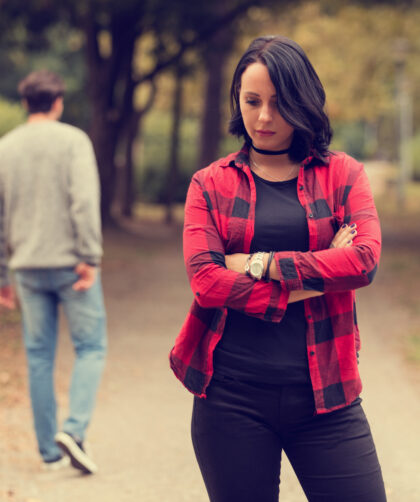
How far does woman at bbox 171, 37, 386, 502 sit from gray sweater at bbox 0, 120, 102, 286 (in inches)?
76.2

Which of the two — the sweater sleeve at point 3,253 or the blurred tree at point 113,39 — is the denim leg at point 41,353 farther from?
the blurred tree at point 113,39

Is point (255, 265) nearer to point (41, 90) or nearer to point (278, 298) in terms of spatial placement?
point (278, 298)

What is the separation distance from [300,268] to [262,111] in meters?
0.48

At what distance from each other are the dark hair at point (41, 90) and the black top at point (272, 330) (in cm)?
225

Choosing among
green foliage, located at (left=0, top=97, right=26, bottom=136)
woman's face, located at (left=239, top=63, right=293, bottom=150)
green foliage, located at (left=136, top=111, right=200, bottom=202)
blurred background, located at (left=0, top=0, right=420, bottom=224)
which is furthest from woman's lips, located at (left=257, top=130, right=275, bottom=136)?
green foliage, located at (left=136, top=111, right=200, bottom=202)

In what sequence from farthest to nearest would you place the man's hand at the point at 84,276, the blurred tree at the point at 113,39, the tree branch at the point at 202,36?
1. the tree branch at the point at 202,36
2. the blurred tree at the point at 113,39
3. the man's hand at the point at 84,276

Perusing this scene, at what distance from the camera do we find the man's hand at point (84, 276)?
4469 mm

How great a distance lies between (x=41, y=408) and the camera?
15.0 ft

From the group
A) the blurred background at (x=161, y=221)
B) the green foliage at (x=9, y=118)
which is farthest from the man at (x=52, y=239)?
the green foliage at (x=9, y=118)

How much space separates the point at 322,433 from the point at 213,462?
13.4 inches

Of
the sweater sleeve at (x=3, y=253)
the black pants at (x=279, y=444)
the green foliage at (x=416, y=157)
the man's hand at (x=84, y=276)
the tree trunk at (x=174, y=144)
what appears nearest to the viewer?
the black pants at (x=279, y=444)

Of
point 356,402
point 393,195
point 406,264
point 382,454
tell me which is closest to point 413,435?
point 382,454

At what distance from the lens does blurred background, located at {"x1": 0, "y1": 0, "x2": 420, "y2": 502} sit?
15.9ft

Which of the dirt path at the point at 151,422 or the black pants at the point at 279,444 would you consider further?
the dirt path at the point at 151,422
